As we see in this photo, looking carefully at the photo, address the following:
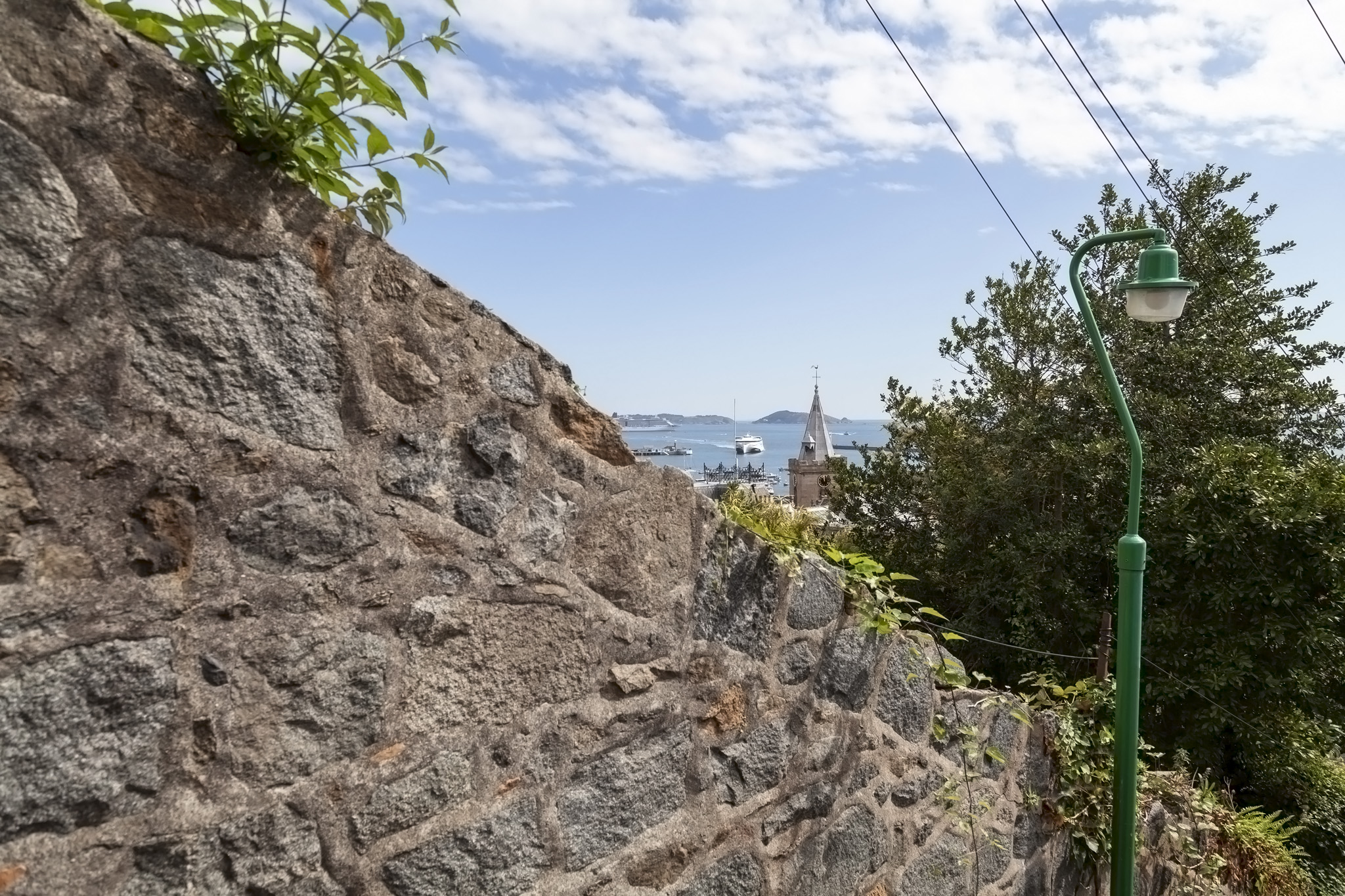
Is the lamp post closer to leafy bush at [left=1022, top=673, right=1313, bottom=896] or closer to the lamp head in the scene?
the lamp head

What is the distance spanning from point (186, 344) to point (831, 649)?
69.2 inches

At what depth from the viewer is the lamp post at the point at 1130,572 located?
3262 millimetres

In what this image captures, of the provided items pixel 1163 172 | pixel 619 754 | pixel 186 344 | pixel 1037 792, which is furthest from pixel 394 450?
pixel 1163 172

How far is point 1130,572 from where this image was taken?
3600 mm

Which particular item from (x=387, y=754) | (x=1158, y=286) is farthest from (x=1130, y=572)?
(x=387, y=754)

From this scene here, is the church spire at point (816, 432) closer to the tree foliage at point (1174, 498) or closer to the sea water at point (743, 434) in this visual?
the sea water at point (743, 434)

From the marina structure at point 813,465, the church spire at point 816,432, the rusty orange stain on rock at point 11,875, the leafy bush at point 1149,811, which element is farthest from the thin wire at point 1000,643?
the church spire at point 816,432

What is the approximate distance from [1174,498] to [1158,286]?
5307mm

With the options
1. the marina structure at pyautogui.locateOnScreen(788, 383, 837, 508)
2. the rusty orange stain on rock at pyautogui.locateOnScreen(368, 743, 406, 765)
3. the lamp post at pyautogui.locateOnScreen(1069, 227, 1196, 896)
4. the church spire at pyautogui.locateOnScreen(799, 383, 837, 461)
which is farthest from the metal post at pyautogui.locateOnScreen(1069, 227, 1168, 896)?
the church spire at pyautogui.locateOnScreen(799, 383, 837, 461)

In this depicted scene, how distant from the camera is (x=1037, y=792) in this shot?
3.26m

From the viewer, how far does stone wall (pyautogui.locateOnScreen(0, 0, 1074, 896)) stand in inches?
41.7

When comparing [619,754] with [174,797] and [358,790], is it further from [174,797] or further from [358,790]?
[174,797]

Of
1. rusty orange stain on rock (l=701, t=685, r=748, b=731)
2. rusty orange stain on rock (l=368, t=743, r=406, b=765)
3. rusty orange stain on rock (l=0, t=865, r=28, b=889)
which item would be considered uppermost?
rusty orange stain on rock (l=368, t=743, r=406, b=765)

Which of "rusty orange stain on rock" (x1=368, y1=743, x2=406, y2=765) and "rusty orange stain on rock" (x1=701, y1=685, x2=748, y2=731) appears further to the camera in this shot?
"rusty orange stain on rock" (x1=701, y1=685, x2=748, y2=731)
